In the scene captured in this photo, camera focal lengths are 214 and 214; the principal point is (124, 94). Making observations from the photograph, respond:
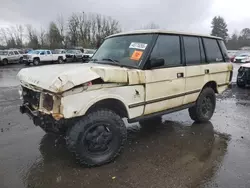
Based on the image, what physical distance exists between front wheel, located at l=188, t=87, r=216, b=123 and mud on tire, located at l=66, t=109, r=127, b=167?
2.33 meters

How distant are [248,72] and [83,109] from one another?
9.49m

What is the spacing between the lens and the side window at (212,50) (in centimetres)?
489

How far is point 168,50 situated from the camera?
3959 mm

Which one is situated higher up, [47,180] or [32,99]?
[32,99]

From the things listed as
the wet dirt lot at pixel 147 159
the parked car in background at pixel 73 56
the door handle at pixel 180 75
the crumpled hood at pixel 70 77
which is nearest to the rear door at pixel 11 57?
the parked car in background at pixel 73 56

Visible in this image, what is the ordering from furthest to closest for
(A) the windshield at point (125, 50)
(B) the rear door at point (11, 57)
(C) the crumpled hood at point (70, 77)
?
(B) the rear door at point (11, 57)
(A) the windshield at point (125, 50)
(C) the crumpled hood at point (70, 77)

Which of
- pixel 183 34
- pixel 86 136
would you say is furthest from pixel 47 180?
pixel 183 34

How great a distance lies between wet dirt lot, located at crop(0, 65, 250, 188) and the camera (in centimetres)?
292

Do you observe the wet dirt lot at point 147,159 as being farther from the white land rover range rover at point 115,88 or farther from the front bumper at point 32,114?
the front bumper at point 32,114

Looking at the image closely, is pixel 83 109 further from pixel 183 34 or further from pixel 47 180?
pixel 183 34

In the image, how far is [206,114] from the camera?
5227 mm

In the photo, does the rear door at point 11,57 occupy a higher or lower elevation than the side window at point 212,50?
lower

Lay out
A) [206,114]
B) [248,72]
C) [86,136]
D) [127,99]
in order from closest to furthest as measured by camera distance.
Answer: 1. [86,136]
2. [127,99]
3. [206,114]
4. [248,72]

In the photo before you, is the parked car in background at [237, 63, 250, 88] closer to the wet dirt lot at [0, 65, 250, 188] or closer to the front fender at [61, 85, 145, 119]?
the wet dirt lot at [0, 65, 250, 188]
